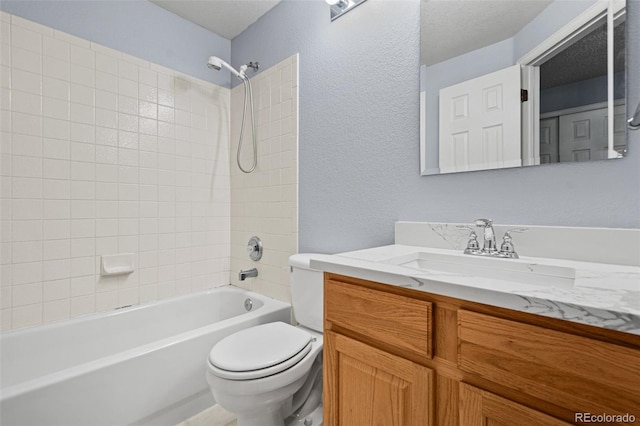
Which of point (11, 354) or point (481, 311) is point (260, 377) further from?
point (11, 354)

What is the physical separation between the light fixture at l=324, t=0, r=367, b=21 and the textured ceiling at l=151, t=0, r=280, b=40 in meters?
Result: 0.54

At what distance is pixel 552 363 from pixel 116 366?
1415 millimetres

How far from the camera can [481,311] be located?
624 mm

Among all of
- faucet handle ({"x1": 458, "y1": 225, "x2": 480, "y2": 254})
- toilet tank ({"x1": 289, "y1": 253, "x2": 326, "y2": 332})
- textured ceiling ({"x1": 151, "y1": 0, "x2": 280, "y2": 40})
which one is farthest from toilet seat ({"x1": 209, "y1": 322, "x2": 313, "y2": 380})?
textured ceiling ({"x1": 151, "y1": 0, "x2": 280, "y2": 40})

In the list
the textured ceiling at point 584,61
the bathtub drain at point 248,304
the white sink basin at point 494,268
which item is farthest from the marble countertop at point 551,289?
the bathtub drain at point 248,304

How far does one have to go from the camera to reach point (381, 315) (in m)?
0.78

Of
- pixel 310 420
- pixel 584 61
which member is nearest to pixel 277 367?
pixel 310 420

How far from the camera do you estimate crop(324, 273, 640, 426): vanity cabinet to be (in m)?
0.50

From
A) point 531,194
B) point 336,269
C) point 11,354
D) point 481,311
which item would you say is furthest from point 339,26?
point 11,354

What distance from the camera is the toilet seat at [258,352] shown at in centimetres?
110

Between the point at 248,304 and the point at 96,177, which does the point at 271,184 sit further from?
the point at 96,177

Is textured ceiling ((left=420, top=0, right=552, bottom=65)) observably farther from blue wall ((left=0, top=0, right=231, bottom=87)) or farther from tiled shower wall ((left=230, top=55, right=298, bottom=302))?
blue wall ((left=0, top=0, right=231, bottom=87))

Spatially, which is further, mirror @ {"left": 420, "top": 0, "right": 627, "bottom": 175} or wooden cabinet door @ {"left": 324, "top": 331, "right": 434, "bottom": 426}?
mirror @ {"left": 420, "top": 0, "right": 627, "bottom": 175}

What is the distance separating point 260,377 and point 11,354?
1252 mm
